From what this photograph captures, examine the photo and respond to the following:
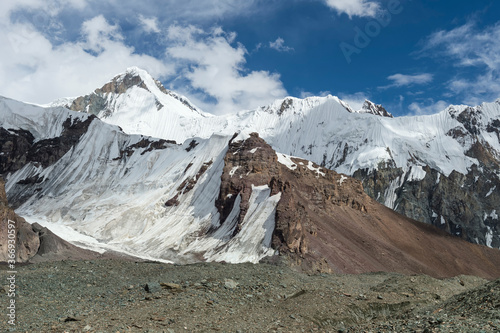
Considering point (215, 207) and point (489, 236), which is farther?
point (489, 236)

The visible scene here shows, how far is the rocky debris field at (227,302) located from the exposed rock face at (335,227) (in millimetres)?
40094

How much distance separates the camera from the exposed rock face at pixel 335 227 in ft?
230

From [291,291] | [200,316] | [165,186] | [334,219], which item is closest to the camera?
[200,316]

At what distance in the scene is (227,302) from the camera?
832 inches

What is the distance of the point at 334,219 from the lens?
301 ft

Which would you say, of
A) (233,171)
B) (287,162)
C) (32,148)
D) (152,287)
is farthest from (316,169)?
(32,148)

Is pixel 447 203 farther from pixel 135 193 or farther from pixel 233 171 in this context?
pixel 135 193

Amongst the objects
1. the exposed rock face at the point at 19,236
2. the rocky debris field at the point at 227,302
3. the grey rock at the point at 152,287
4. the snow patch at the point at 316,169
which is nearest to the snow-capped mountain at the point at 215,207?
the snow patch at the point at 316,169

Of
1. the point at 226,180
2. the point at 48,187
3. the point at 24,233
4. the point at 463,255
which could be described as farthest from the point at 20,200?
the point at 463,255

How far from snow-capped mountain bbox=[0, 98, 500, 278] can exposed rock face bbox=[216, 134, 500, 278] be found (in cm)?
23

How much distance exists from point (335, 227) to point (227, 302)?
217 feet

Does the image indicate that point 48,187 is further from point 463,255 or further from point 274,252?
point 463,255

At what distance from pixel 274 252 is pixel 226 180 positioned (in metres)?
32.4

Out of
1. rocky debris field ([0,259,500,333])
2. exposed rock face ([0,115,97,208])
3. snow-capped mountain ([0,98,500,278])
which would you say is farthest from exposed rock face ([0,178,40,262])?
→ exposed rock face ([0,115,97,208])
